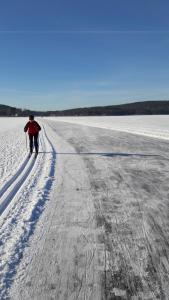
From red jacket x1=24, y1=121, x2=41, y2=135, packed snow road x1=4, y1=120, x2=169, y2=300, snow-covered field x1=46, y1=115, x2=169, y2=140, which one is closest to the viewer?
packed snow road x1=4, y1=120, x2=169, y2=300

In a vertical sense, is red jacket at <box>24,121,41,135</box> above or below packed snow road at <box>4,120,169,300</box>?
above

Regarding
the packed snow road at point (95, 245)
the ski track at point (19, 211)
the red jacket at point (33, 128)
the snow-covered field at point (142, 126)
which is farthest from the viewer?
the snow-covered field at point (142, 126)

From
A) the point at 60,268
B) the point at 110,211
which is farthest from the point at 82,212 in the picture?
the point at 60,268

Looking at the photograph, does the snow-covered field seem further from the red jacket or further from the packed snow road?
the packed snow road

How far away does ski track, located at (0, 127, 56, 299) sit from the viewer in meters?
3.80

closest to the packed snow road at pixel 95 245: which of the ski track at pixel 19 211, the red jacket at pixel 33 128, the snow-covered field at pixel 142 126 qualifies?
the ski track at pixel 19 211

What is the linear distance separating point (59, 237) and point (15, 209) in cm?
156

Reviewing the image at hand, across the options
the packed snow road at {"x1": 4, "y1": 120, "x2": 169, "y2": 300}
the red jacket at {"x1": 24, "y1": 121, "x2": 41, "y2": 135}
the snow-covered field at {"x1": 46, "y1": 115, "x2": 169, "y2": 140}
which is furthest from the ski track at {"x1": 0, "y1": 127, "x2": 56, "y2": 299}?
the snow-covered field at {"x1": 46, "y1": 115, "x2": 169, "y2": 140}

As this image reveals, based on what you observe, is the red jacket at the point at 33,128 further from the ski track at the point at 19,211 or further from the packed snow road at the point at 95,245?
the packed snow road at the point at 95,245

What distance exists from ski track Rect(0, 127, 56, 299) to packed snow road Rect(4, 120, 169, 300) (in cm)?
2

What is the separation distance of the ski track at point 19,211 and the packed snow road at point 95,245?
0.02 metres

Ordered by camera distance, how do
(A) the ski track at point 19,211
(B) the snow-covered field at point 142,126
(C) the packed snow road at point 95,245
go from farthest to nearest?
1. (B) the snow-covered field at point 142,126
2. (A) the ski track at point 19,211
3. (C) the packed snow road at point 95,245

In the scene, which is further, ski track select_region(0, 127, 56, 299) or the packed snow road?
ski track select_region(0, 127, 56, 299)

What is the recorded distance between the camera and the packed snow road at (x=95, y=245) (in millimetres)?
3275
